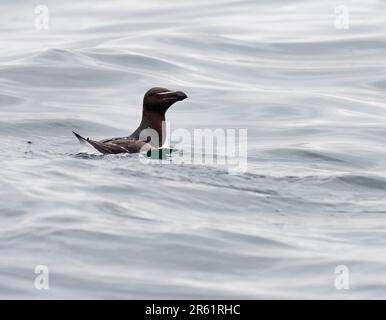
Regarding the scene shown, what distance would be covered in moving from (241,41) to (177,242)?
13959 mm

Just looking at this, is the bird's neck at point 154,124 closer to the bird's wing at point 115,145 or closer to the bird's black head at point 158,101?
the bird's black head at point 158,101

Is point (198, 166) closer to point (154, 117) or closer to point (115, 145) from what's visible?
point (115, 145)

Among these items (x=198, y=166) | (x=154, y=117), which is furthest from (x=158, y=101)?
(x=198, y=166)

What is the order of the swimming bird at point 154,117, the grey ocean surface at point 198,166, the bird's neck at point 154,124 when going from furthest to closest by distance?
the bird's neck at point 154,124 < the swimming bird at point 154,117 < the grey ocean surface at point 198,166

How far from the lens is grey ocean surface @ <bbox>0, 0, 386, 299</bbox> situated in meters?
11.1

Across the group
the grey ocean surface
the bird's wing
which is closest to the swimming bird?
the bird's wing

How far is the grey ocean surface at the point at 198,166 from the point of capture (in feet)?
36.5

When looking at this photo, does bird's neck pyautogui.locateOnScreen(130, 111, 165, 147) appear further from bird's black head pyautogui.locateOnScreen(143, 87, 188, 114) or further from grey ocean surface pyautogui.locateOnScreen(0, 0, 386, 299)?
grey ocean surface pyautogui.locateOnScreen(0, 0, 386, 299)

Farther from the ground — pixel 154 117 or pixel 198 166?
pixel 154 117

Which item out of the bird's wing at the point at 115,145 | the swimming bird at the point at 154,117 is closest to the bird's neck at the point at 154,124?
the swimming bird at the point at 154,117

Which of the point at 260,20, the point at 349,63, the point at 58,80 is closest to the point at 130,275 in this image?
the point at 58,80

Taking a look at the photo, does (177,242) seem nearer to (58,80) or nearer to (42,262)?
(42,262)

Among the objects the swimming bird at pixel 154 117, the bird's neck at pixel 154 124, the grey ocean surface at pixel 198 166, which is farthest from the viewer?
the bird's neck at pixel 154 124

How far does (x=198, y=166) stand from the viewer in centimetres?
1481
